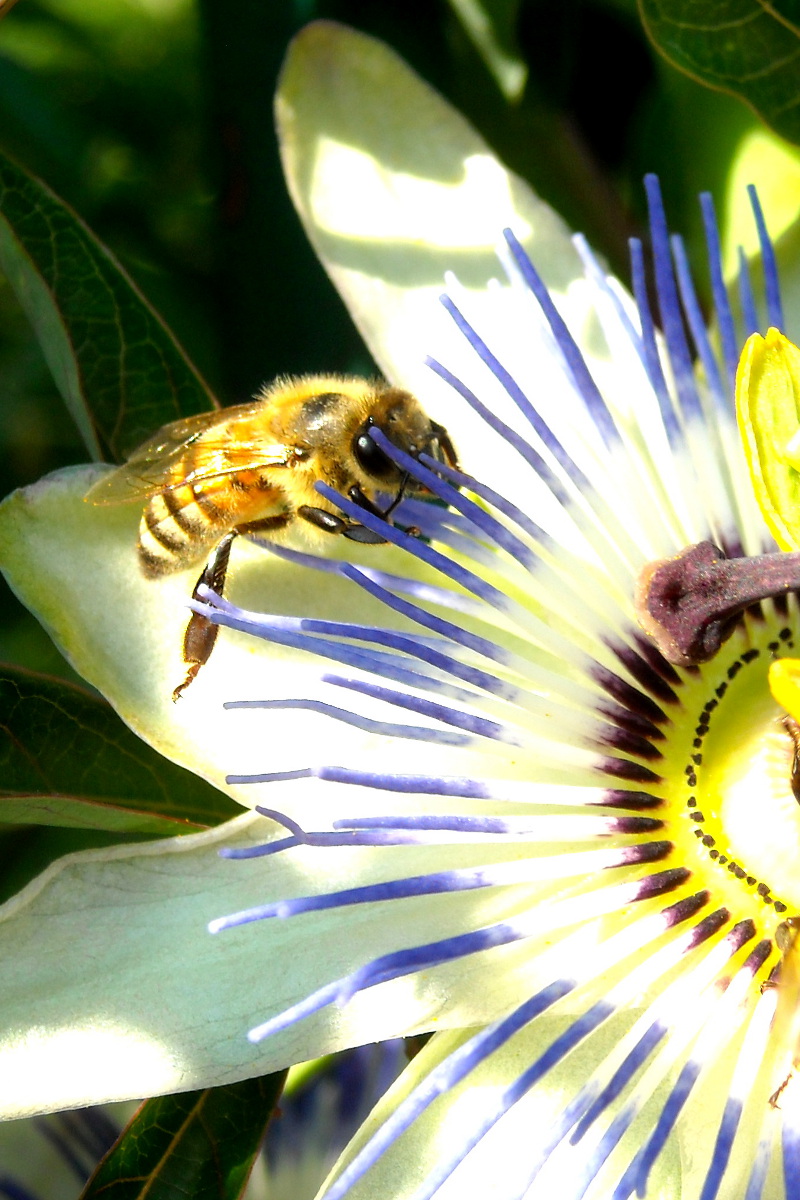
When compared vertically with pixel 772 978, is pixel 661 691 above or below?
above

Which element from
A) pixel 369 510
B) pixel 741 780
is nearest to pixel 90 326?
pixel 369 510

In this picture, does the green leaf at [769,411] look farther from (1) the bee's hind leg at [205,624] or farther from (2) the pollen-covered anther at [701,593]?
(1) the bee's hind leg at [205,624]

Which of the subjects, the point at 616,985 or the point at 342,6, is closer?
the point at 616,985

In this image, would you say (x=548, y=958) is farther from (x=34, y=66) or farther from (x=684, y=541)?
(x=34, y=66)

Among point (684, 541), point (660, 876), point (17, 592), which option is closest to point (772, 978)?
point (660, 876)

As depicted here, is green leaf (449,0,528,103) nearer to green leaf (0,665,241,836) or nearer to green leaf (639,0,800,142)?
green leaf (639,0,800,142)
